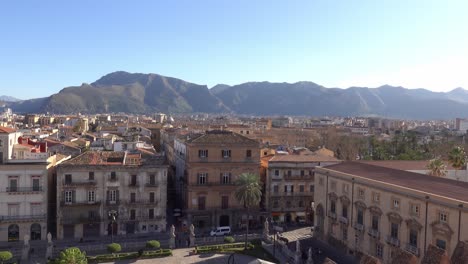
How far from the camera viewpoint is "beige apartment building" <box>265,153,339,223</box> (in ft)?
208

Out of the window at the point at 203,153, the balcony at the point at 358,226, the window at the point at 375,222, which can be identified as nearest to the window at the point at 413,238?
the window at the point at 375,222

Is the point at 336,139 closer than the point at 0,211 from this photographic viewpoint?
No

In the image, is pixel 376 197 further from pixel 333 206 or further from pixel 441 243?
pixel 441 243

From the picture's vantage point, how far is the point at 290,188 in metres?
64.0

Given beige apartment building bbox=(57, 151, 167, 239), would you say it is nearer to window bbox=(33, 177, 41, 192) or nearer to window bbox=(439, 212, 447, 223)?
window bbox=(33, 177, 41, 192)

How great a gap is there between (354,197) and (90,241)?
99.5 feet

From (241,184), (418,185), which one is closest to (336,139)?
(241,184)

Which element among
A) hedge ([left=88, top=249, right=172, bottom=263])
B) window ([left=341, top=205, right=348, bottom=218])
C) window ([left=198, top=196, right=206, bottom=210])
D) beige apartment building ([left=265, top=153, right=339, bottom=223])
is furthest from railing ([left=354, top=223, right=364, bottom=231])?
window ([left=198, top=196, right=206, bottom=210])

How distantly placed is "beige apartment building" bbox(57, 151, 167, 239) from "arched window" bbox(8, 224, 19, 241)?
14.4ft

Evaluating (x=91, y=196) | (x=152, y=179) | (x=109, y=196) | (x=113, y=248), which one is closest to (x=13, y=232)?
(x=91, y=196)

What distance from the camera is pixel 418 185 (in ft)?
137

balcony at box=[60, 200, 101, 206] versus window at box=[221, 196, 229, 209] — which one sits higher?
balcony at box=[60, 200, 101, 206]

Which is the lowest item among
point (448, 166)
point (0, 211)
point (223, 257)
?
point (223, 257)

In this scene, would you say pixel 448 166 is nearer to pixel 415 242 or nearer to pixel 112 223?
pixel 415 242
